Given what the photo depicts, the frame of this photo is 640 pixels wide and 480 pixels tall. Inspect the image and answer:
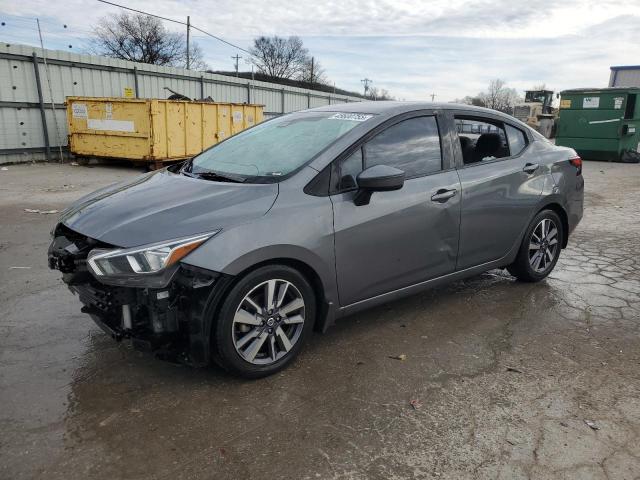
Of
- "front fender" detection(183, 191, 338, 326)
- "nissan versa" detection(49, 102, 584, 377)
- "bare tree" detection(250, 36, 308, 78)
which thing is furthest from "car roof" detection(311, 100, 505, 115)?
"bare tree" detection(250, 36, 308, 78)

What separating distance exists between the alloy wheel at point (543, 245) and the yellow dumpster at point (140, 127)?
10080 mm

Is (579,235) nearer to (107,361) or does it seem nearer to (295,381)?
(295,381)

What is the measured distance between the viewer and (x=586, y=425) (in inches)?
101

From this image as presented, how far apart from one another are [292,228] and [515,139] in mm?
2508

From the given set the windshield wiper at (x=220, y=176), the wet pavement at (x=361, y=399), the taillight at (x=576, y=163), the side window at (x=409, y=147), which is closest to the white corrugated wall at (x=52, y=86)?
the wet pavement at (x=361, y=399)

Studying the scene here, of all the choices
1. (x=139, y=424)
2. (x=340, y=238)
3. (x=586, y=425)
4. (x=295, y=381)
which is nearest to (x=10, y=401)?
(x=139, y=424)

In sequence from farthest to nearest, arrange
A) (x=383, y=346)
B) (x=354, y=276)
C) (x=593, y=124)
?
(x=593, y=124) < (x=383, y=346) < (x=354, y=276)

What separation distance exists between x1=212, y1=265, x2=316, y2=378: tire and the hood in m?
0.36

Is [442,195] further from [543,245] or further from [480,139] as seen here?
[543,245]

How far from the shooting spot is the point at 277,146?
3.52 meters

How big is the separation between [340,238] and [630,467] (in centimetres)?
181

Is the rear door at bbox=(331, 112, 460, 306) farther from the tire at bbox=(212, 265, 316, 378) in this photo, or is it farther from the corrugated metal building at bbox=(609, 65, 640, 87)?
the corrugated metal building at bbox=(609, 65, 640, 87)

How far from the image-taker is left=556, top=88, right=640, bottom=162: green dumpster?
16.0 meters

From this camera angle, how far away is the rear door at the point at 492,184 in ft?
12.5
